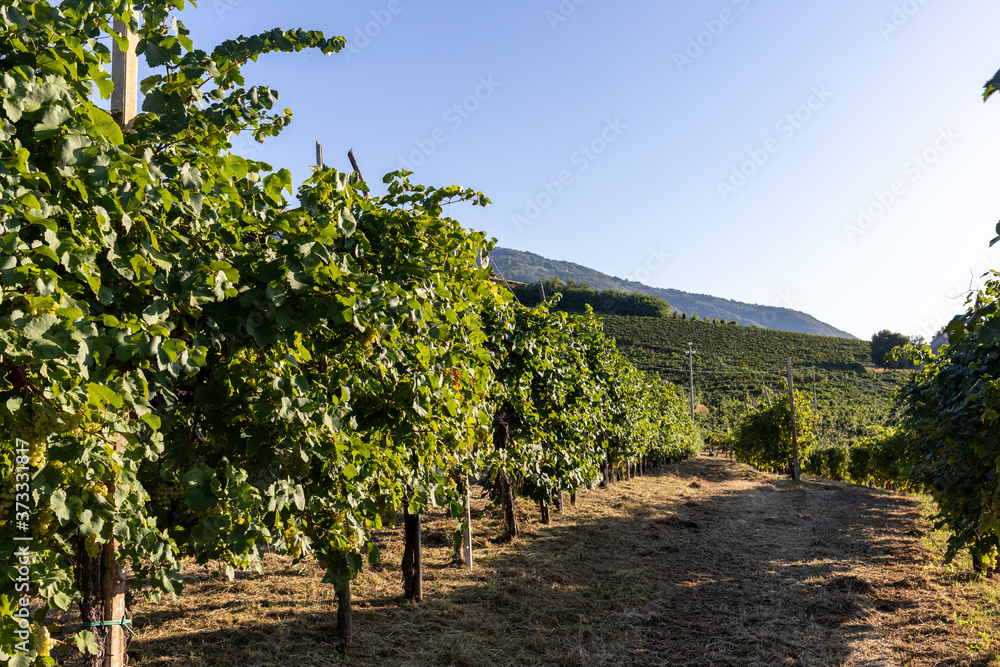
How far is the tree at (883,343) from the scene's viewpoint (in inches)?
2899

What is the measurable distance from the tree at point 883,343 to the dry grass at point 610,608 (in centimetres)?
7277

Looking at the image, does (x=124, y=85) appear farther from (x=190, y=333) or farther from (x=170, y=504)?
(x=170, y=504)

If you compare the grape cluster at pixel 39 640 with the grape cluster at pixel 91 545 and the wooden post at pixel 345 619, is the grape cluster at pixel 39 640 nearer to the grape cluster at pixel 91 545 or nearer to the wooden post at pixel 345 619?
the grape cluster at pixel 91 545

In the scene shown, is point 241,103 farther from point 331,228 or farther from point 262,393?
point 262,393

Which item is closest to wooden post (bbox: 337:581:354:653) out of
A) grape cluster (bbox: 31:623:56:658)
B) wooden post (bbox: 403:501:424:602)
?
wooden post (bbox: 403:501:424:602)

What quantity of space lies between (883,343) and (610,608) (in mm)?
88199

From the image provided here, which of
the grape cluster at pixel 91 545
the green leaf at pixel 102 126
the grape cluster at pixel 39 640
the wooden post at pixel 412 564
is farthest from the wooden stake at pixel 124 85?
the wooden post at pixel 412 564

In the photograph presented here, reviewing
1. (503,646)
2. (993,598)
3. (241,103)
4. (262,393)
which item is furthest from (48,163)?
(993,598)

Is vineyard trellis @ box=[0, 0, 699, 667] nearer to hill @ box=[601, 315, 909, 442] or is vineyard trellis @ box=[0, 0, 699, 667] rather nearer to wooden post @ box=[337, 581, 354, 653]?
wooden post @ box=[337, 581, 354, 653]

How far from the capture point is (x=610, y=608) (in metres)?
6.19

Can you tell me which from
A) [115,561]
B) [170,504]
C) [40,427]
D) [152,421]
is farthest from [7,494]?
[170,504]

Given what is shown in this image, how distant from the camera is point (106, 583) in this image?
2.85 m

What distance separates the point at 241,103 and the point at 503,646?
482 cm

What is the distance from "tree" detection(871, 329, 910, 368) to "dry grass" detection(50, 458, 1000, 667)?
72771 mm
